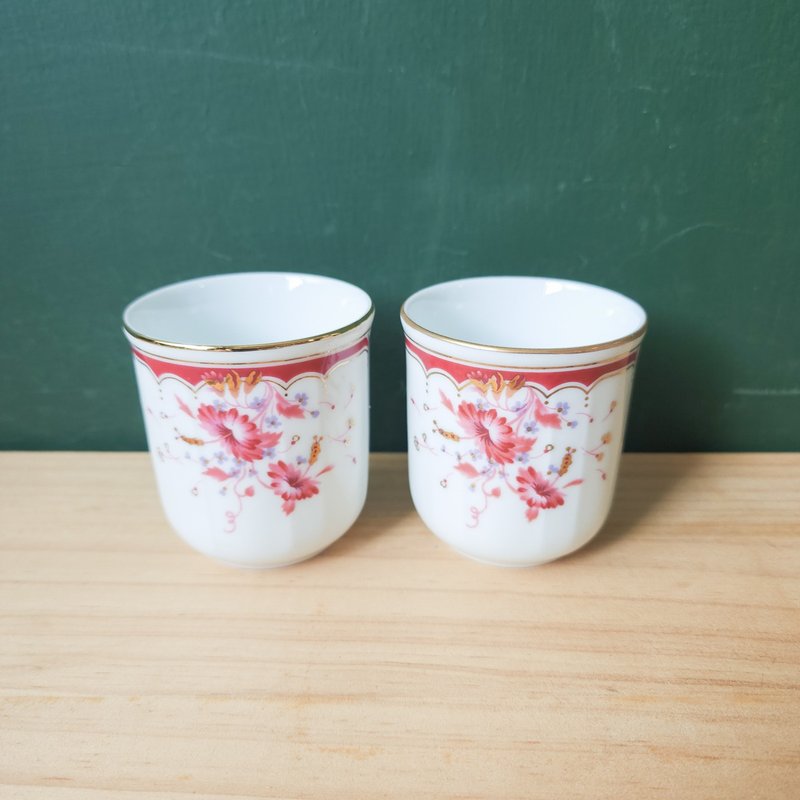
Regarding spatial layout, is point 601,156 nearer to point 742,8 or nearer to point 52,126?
point 742,8

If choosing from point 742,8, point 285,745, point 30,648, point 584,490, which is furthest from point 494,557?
point 742,8

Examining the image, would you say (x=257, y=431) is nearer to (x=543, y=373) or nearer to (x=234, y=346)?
(x=234, y=346)

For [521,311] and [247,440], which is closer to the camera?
[247,440]

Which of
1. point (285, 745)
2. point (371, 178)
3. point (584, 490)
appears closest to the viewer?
point (285, 745)

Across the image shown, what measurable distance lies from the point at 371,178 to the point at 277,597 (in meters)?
0.34

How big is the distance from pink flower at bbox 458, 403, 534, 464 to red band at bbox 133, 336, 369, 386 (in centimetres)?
10

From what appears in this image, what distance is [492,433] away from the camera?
1.55 ft

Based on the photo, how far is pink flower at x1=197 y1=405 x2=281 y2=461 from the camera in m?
0.46

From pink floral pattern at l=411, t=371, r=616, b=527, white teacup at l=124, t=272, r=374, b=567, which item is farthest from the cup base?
pink floral pattern at l=411, t=371, r=616, b=527

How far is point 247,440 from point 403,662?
17 cm

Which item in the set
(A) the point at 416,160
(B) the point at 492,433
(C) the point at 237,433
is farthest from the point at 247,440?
(A) the point at 416,160

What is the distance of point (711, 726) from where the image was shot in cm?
40

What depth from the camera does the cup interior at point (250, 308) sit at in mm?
560

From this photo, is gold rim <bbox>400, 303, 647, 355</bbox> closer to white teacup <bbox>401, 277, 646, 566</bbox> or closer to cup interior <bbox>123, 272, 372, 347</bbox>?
white teacup <bbox>401, 277, 646, 566</bbox>
